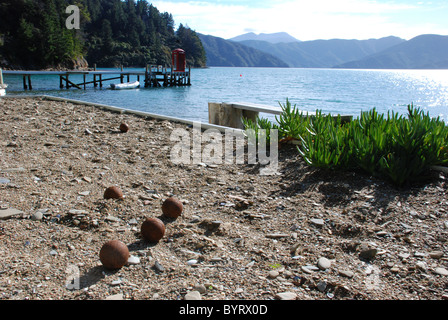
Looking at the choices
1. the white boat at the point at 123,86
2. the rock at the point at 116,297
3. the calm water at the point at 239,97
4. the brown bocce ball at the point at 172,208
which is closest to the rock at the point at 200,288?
the rock at the point at 116,297

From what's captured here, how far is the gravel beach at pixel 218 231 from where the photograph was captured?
94.0 inches

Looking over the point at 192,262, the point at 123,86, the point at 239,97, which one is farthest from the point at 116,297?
the point at 123,86

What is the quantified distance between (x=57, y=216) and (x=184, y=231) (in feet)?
4.24

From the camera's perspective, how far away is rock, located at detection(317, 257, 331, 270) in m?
2.64

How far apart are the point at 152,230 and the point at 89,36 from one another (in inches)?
5350

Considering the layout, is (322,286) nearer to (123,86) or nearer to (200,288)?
(200,288)

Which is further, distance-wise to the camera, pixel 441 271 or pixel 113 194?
pixel 113 194

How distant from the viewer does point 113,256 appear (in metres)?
2.53

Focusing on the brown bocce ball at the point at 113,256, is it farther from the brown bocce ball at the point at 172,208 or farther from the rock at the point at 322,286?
the rock at the point at 322,286

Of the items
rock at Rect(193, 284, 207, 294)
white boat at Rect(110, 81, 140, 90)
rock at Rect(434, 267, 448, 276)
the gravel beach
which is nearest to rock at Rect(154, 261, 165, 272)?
the gravel beach

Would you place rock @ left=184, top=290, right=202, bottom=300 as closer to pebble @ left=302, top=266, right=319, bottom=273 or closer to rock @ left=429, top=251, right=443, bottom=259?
pebble @ left=302, top=266, right=319, bottom=273

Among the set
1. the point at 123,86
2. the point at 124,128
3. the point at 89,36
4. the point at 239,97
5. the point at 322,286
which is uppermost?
the point at 89,36
